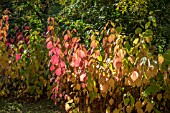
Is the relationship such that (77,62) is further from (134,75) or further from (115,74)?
(134,75)

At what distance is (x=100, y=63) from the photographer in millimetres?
3064

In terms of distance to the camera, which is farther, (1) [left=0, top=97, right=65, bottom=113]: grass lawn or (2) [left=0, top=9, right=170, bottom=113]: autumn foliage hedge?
(1) [left=0, top=97, right=65, bottom=113]: grass lawn

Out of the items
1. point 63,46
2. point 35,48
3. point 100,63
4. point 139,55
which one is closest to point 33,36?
point 35,48

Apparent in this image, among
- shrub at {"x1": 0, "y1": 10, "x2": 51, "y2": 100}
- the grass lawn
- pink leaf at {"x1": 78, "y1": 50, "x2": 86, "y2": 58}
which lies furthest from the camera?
shrub at {"x1": 0, "y1": 10, "x2": 51, "y2": 100}

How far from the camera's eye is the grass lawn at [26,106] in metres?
4.19

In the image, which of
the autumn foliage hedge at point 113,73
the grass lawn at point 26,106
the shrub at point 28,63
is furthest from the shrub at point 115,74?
the shrub at point 28,63

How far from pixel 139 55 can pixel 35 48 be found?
204 centimetres

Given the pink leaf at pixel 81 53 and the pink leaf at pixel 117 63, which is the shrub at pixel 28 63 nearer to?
the pink leaf at pixel 81 53

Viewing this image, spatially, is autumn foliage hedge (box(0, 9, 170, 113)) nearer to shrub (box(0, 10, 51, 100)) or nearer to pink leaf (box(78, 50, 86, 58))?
pink leaf (box(78, 50, 86, 58))

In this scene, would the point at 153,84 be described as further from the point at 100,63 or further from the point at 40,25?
the point at 40,25

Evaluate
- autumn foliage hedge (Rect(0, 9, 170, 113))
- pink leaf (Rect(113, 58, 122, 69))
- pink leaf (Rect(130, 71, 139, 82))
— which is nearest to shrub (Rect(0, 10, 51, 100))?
autumn foliage hedge (Rect(0, 9, 170, 113))

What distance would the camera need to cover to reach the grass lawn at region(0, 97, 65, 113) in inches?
165

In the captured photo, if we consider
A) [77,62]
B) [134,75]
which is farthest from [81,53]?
[134,75]

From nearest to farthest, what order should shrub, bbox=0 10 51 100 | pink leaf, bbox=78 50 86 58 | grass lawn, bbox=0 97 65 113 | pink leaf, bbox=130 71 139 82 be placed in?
pink leaf, bbox=130 71 139 82 < pink leaf, bbox=78 50 86 58 < grass lawn, bbox=0 97 65 113 < shrub, bbox=0 10 51 100
